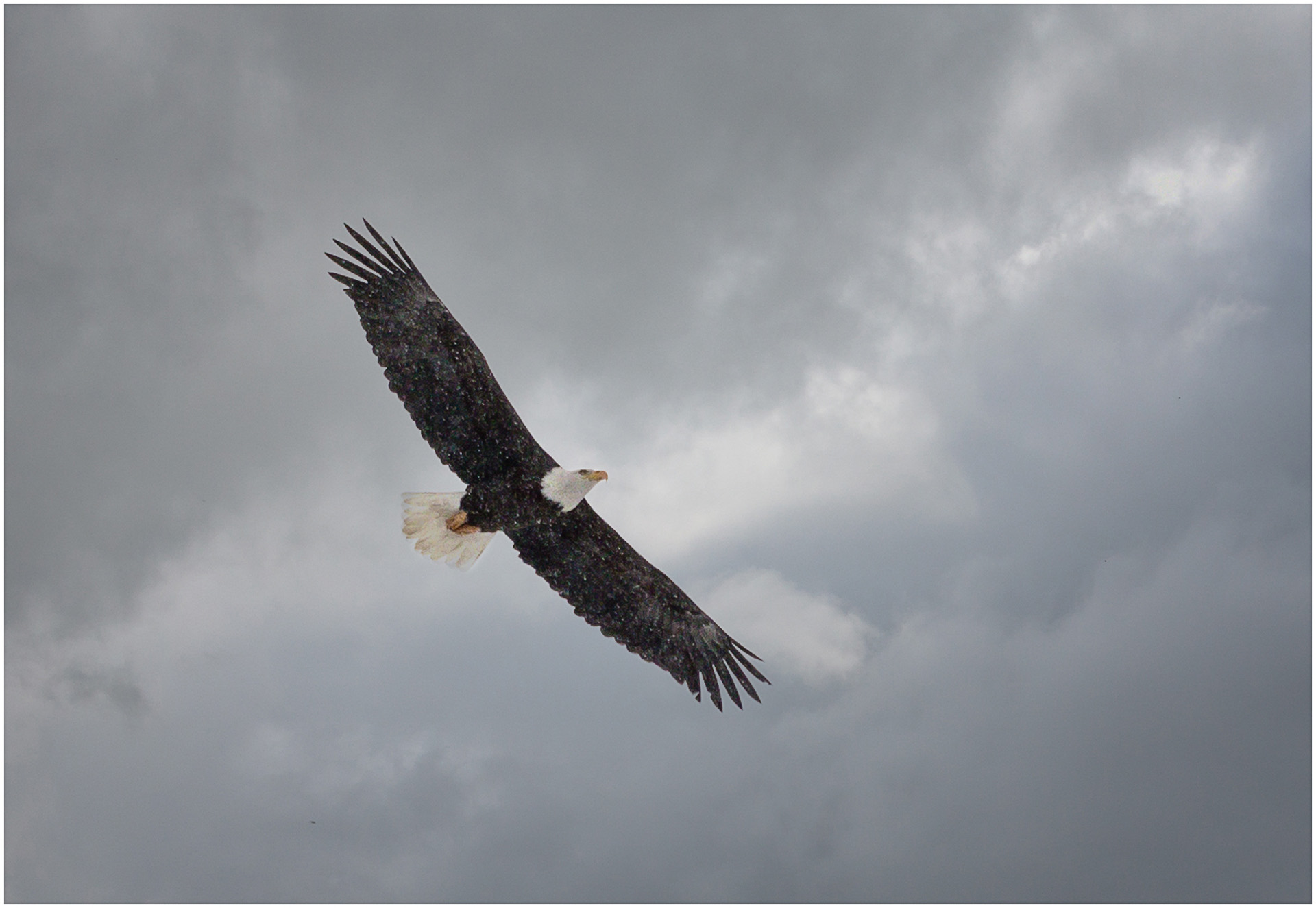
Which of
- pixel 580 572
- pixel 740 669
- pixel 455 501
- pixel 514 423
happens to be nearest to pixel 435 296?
pixel 514 423

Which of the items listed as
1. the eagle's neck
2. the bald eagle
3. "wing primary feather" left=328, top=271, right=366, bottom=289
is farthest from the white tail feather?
"wing primary feather" left=328, top=271, right=366, bottom=289

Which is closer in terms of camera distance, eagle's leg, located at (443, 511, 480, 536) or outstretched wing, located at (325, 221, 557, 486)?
outstretched wing, located at (325, 221, 557, 486)

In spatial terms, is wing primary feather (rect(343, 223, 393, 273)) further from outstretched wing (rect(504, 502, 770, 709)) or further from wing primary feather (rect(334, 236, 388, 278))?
outstretched wing (rect(504, 502, 770, 709))

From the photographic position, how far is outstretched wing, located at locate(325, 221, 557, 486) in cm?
829

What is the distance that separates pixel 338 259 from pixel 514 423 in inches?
88.6

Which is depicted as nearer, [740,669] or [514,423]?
[514,423]

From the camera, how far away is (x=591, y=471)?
8.27 m

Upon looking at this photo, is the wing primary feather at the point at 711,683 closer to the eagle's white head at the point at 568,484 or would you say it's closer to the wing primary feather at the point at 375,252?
the eagle's white head at the point at 568,484

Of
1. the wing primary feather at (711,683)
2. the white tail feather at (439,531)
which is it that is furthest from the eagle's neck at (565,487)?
the wing primary feather at (711,683)

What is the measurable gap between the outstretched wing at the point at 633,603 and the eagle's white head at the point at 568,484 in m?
0.53

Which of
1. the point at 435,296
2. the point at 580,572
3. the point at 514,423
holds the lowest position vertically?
the point at 580,572

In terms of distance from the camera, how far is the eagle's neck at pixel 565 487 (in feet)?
27.2

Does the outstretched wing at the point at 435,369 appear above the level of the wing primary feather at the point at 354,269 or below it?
below

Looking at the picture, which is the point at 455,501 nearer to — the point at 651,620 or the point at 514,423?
the point at 514,423
